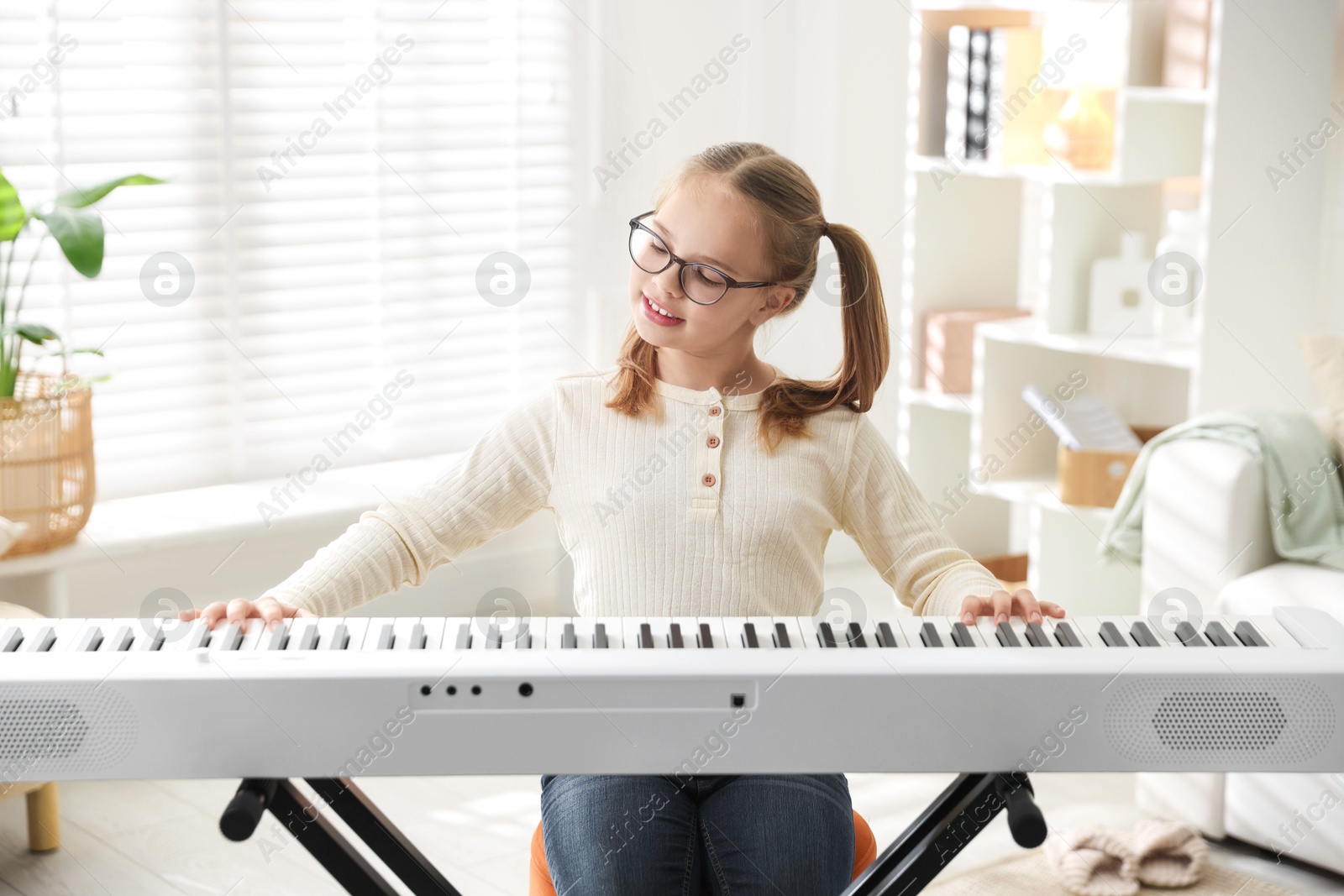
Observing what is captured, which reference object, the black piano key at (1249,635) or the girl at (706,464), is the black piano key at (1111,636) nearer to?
the black piano key at (1249,635)

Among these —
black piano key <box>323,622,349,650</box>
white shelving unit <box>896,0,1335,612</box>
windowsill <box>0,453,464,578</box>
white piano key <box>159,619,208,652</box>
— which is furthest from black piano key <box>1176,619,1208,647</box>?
windowsill <box>0,453,464,578</box>

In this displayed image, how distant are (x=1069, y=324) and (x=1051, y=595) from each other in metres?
0.62

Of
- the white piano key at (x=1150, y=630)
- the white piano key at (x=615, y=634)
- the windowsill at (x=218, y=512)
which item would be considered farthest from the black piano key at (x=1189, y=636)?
the windowsill at (x=218, y=512)

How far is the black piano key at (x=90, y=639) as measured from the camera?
1069 mm

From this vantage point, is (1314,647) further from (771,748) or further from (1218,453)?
(1218,453)

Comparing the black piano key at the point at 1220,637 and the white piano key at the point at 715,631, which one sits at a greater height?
the black piano key at the point at 1220,637

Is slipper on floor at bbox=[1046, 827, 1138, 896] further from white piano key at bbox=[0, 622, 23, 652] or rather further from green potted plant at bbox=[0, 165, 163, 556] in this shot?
green potted plant at bbox=[0, 165, 163, 556]

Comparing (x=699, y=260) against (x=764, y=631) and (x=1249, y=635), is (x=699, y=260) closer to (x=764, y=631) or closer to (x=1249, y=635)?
(x=764, y=631)

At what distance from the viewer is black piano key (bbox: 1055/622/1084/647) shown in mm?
1135

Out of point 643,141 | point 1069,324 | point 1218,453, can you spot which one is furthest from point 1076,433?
point 643,141

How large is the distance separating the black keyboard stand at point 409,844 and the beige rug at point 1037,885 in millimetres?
1107

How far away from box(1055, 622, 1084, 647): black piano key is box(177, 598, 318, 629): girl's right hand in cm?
63

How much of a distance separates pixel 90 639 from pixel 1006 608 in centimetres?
76

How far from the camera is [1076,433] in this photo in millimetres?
3115
